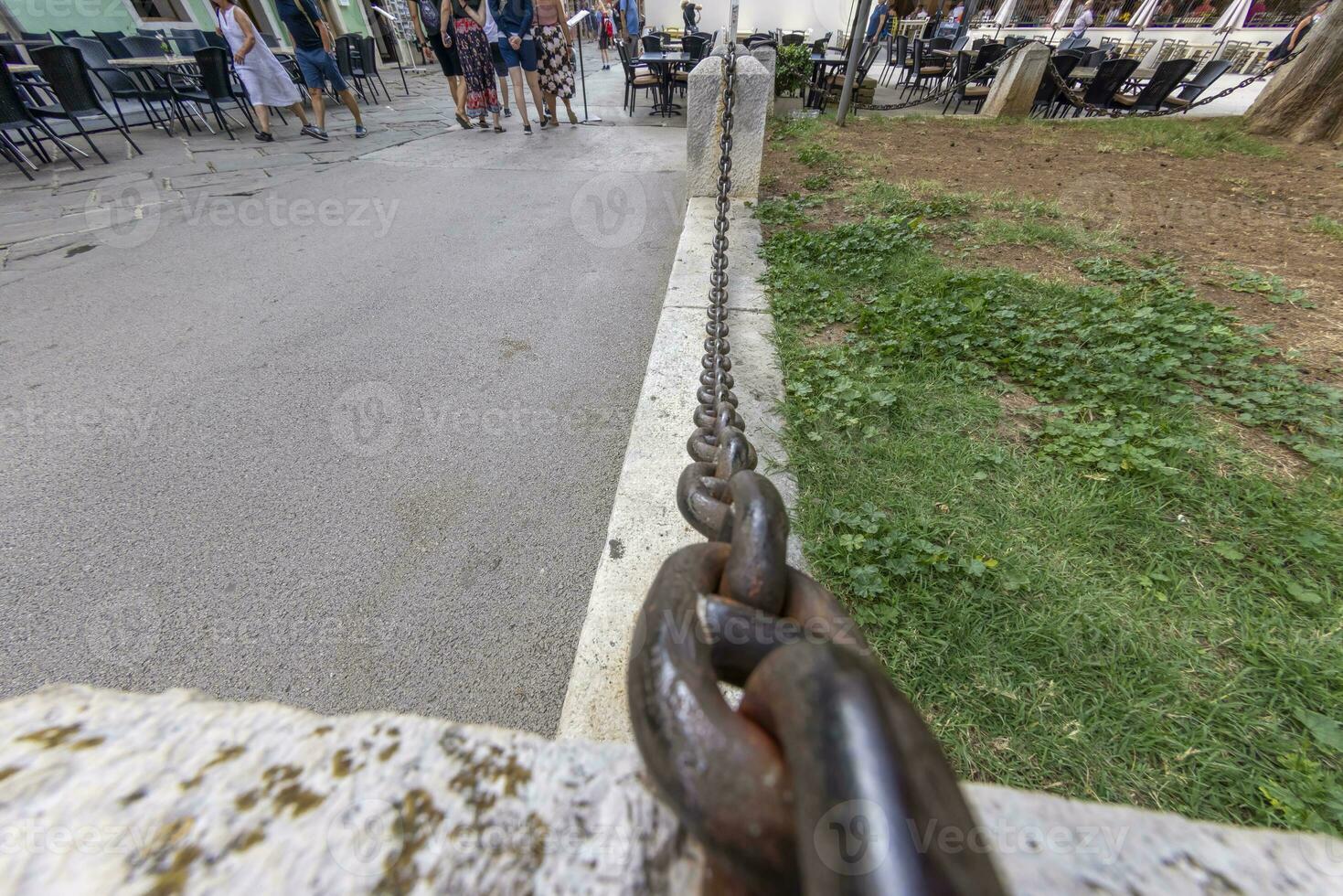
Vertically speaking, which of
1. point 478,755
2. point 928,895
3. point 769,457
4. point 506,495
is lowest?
point 506,495

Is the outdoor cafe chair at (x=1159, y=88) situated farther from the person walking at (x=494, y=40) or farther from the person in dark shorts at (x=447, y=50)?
the person in dark shorts at (x=447, y=50)

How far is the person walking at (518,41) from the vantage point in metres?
7.77

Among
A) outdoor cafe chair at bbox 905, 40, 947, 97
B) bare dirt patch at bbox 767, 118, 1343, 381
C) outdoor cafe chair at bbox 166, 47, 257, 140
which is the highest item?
outdoor cafe chair at bbox 166, 47, 257, 140

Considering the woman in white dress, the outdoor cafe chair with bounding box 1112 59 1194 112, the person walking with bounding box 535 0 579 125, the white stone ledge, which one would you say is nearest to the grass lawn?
the white stone ledge

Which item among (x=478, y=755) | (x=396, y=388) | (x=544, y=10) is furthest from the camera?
(x=544, y=10)

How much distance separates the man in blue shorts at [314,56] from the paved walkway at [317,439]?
12.4ft

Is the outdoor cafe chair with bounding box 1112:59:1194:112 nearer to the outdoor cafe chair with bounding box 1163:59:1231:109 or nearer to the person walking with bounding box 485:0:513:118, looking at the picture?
the outdoor cafe chair with bounding box 1163:59:1231:109

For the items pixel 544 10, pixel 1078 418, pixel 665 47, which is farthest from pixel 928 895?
pixel 665 47

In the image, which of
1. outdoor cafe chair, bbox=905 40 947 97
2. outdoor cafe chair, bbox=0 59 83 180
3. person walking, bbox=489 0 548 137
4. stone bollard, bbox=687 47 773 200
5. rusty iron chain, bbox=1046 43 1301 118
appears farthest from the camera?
outdoor cafe chair, bbox=905 40 947 97

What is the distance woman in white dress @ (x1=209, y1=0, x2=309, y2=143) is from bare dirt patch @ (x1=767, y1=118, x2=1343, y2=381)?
7892mm

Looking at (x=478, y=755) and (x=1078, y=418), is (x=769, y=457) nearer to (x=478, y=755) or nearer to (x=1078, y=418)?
(x=1078, y=418)

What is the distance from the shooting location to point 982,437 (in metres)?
2.44

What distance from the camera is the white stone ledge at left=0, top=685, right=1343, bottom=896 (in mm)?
573

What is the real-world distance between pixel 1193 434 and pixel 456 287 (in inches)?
182
